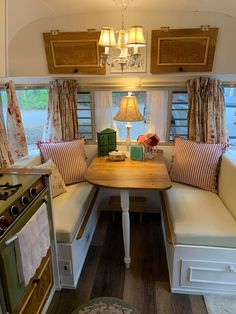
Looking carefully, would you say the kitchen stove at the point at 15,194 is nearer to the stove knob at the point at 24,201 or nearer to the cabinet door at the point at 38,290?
the stove knob at the point at 24,201

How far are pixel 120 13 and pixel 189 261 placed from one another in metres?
2.23

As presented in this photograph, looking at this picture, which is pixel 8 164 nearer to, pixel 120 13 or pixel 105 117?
pixel 105 117

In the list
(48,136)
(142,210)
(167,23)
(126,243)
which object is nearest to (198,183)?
(142,210)

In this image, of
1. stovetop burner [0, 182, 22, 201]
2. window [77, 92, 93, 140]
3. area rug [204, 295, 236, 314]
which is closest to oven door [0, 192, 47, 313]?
stovetop burner [0, 182, 22, 201]

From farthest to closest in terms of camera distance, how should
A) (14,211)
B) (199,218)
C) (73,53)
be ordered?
(73,53), (199,218), (14,211)

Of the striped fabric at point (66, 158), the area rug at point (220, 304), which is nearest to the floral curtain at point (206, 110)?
the striped fabric at point (66, 158)

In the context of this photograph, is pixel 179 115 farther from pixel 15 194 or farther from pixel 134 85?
pixel 15 194

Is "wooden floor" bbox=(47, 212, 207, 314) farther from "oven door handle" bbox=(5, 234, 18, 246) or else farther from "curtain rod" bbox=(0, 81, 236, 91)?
"curtain rod" bbox=(0, 81, 236, 91)

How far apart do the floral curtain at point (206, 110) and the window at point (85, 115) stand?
1.14m

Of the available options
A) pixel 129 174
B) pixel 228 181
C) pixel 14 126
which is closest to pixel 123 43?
pixel 129 174

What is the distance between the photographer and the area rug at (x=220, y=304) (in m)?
1.81

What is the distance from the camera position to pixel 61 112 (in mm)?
2844

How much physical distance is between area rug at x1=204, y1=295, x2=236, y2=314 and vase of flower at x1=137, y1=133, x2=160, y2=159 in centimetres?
136

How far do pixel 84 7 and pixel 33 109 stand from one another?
4.35 ft
